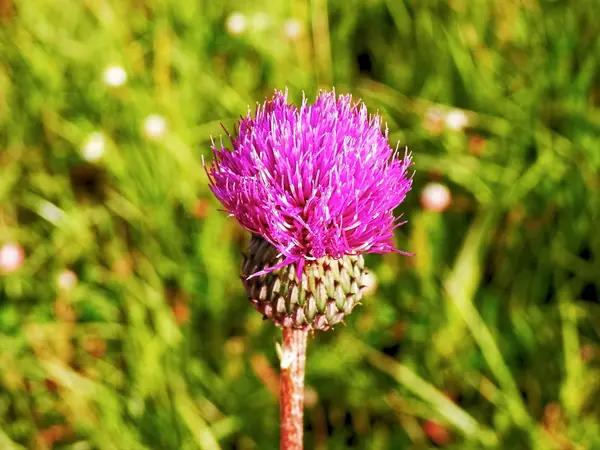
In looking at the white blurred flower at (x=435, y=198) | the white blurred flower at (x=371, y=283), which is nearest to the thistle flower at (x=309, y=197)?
the white blurred flower at (x=371, y=283)

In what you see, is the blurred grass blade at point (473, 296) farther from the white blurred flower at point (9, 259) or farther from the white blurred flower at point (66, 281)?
the white blurred flower at point (9, 259)

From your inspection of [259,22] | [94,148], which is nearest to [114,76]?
[94,148]

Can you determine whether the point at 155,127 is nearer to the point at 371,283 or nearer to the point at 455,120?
the point at 371,283

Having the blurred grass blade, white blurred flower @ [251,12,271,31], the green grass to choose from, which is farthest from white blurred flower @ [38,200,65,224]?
the blurred grass blade

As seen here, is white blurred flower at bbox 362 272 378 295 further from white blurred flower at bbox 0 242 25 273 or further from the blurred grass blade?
white blurred flower at bbox 0 242 25 273

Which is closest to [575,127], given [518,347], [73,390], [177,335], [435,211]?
[435,211]

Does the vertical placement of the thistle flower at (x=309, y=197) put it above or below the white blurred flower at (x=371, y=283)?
below
